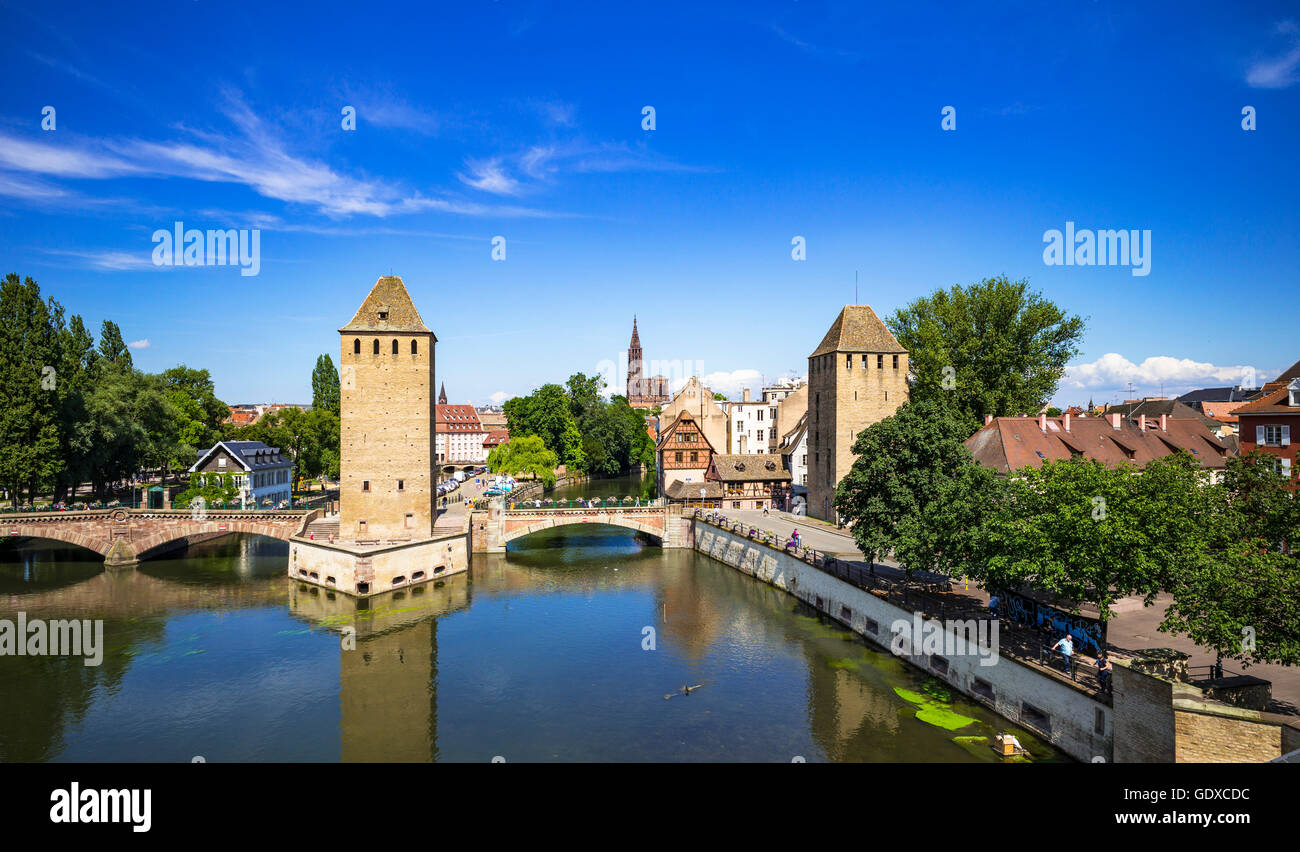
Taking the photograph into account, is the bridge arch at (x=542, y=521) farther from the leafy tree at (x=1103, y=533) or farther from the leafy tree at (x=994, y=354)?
the leafy tree at (x=1103, y=533)

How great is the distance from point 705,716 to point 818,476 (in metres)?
29.5

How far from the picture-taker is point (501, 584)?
41.8m

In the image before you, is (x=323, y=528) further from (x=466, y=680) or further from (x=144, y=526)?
(x=466, y=680)

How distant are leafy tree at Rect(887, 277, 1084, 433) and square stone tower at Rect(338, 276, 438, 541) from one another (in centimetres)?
3100

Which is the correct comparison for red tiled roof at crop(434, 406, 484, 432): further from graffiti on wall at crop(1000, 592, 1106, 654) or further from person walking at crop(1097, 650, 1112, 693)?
person walking at crop(1097, 650, 1112, 693)

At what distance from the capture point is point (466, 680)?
2667cm

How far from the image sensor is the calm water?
21250mm

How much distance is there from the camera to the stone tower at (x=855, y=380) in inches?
1822

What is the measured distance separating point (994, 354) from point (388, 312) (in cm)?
3720

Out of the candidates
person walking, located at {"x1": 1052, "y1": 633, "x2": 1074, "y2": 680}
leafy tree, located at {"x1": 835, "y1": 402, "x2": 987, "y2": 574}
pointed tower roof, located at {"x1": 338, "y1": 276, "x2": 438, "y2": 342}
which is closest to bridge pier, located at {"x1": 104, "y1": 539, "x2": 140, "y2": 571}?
pointed tower roof, located at {"x1": 338, "y1": 276, "x2": 438, "y2": 342}

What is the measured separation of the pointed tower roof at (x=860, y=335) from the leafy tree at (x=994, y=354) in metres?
2.73

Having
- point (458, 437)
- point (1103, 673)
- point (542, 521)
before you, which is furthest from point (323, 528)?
point (458, 437)

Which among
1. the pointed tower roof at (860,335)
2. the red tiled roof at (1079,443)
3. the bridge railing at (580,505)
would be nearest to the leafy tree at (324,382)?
the bridge railing at (580,505)
